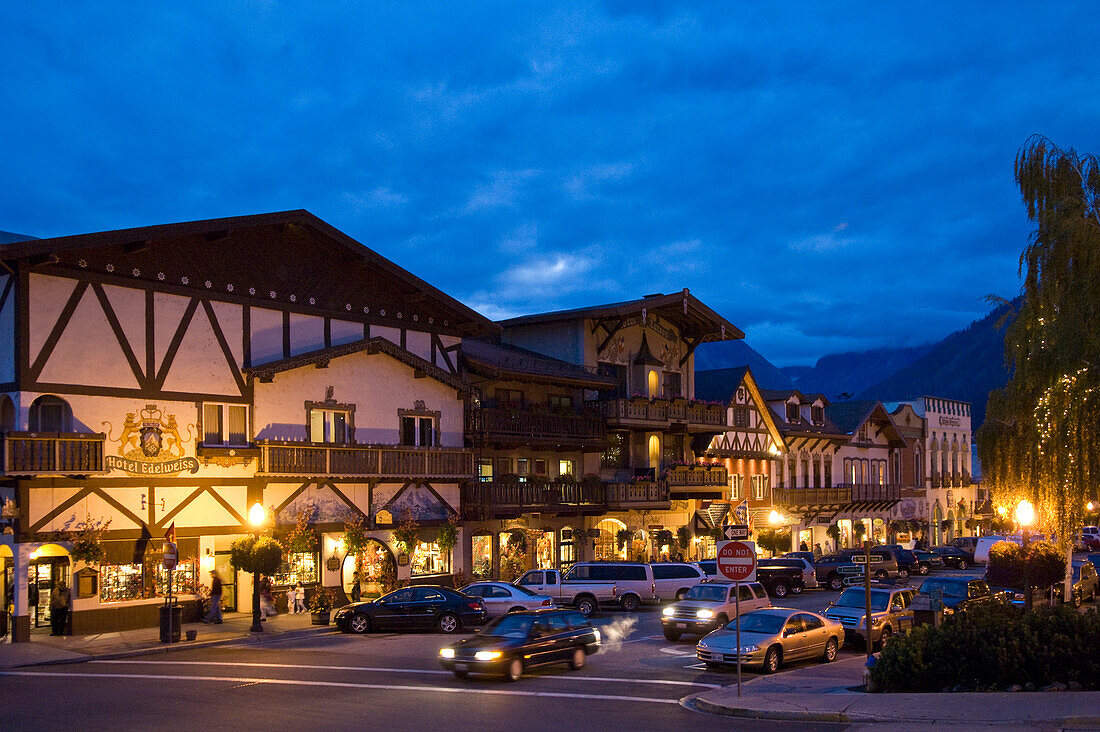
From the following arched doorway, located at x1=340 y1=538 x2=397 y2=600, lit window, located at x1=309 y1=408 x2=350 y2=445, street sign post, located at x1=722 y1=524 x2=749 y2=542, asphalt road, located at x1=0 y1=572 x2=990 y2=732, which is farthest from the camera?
arched doorway, located at x1=340 y1=538 x2=397 y2=600

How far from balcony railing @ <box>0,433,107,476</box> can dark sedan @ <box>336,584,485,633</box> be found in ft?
27.9

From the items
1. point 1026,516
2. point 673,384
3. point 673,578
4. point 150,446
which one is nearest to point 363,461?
point 150,446

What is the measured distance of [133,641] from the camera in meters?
29.6

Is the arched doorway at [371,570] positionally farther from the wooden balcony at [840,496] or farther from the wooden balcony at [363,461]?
the wooden balcony at [840,496]

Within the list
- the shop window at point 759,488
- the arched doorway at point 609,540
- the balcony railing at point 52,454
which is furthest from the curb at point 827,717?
the shop window at point 759,488

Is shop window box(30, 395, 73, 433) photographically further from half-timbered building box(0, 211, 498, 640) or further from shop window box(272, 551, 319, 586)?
shop window box(272, 551, 319, 586)

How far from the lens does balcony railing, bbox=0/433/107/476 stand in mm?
28484

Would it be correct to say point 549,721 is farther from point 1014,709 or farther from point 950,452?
point 950,452

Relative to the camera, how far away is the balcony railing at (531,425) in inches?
1719

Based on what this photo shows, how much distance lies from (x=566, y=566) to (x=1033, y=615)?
98.1 ft

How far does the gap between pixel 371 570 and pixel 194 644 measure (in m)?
10.4

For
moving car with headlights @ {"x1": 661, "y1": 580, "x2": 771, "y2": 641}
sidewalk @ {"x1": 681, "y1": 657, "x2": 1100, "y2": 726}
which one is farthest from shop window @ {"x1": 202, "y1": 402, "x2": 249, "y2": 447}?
sidewalk @ {"x1": 681, "y1": 657, "x2": 1100, "y2": 726}

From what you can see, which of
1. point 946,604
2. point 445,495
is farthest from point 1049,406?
point 445,495

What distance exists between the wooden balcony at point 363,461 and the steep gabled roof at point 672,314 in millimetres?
10879
